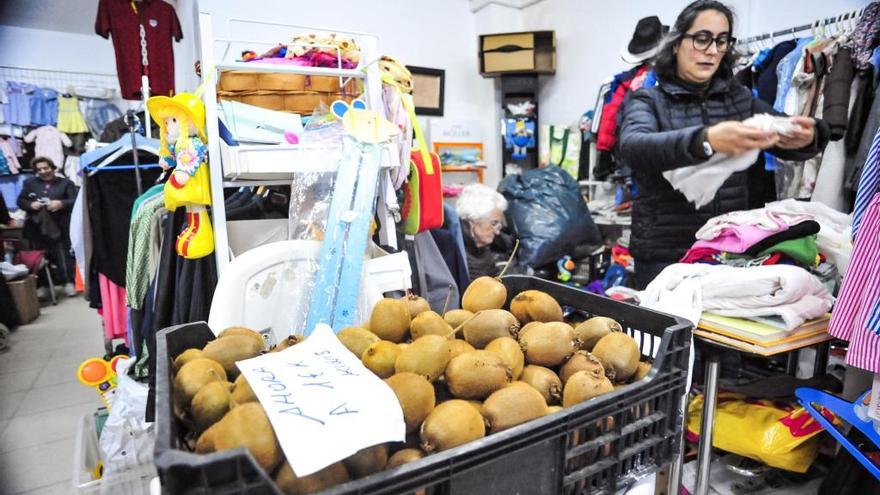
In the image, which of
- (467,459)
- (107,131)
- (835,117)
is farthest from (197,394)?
(107,131)

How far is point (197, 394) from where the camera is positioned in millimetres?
500

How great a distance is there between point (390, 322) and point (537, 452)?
0.28 meters

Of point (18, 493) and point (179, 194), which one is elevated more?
point (179, 194)

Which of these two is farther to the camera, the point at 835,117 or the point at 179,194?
the point at 835,117

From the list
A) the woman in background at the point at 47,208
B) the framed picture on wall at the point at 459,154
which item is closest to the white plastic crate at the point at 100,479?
the framed picture on wall at the point at 459,154

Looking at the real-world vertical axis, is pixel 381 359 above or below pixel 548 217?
above

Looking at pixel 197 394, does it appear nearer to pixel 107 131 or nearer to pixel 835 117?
pixel 835 117

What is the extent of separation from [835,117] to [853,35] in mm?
395

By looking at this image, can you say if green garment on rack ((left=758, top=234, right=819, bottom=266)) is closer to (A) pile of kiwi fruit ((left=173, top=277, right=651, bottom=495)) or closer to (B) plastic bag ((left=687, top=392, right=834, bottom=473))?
(B) plastic bag ((left=687, top=392, right=834, bottom=473))

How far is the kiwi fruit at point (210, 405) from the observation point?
49 cm

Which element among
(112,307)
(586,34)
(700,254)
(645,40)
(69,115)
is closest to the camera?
(700,254)

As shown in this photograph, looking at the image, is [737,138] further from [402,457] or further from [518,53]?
[518,53]

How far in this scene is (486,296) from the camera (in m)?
0.77

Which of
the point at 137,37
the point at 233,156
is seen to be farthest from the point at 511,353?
the point at 137,37
